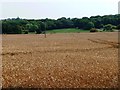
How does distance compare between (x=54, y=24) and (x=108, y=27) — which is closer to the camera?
(x=108, y=27)

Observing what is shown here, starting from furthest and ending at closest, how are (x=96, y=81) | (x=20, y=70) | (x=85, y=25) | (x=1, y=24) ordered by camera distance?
(x=85, y=25) < (x=1, y=24) < (x=20, y=70) < (x=96, y=81)

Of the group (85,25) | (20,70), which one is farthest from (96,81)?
(85,25)

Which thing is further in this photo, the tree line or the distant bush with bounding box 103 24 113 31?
the distant bush with bounding box 103 24 113 31

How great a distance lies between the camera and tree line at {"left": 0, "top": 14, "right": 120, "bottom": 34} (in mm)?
135500

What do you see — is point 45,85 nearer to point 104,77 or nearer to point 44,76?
point 44,76

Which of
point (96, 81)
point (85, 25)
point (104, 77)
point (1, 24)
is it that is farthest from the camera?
point (85, 25)

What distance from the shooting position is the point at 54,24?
499 feet

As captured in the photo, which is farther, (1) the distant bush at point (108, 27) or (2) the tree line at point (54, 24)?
(1) the distant bush at point (108, 27)

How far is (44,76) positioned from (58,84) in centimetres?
234

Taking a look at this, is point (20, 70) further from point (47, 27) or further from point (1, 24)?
point (47, 27)

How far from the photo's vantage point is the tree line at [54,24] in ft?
445

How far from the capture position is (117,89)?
14.3 m

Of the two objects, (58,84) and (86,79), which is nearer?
(58,84)

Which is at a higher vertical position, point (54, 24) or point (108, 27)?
point (54, 24)
